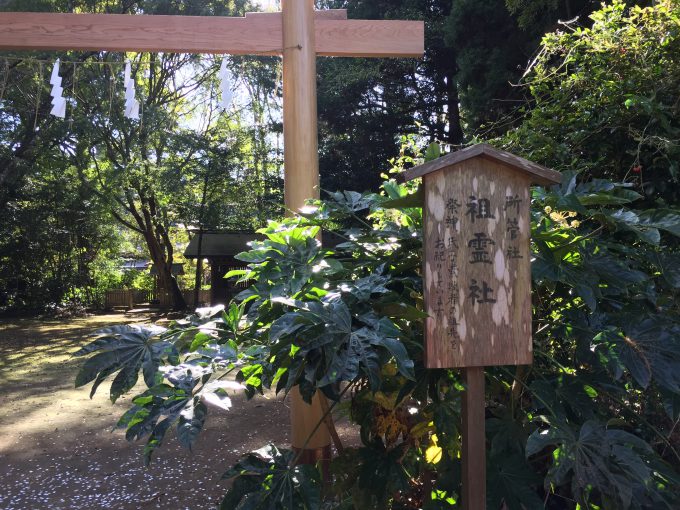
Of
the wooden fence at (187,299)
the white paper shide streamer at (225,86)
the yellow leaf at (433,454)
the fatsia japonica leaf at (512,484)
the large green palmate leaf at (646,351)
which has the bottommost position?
the wooden fence at (187,299)

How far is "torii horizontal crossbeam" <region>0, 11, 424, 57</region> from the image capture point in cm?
313

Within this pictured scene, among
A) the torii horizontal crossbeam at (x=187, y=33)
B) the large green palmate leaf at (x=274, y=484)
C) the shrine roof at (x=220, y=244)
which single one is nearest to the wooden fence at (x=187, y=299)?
the shrine roof at (x=220, y=244)

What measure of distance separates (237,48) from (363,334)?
226 centimetres

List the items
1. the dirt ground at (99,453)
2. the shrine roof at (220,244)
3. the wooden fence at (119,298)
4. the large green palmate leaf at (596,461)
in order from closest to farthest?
the large green palmate leaf at (596,461)
the dirt ground at (99,453)
the shrine roof at (220,244)
the wooden fence at (119,298)

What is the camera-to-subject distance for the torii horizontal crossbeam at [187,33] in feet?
10.3

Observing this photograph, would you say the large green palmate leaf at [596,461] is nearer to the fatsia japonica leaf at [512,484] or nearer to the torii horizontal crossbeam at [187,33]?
the fatsia japonica leaf at [512,484]

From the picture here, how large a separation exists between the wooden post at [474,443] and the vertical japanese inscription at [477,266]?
76 millimetres

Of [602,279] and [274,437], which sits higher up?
[602,279]

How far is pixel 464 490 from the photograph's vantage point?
1.60 meters

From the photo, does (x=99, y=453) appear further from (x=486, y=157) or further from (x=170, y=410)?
(x=486, y=157)

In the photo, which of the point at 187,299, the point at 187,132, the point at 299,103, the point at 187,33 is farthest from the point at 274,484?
the point at 187,299

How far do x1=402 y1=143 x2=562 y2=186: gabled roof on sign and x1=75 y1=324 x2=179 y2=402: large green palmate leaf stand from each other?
902mm

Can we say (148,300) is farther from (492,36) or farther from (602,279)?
(602,279)

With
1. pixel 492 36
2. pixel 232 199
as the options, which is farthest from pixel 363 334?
pixel 232 199
